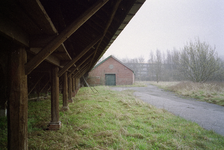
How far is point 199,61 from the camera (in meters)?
16.0

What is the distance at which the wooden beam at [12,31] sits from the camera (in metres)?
1.34

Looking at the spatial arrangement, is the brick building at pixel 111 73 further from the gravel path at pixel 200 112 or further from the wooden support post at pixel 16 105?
the wooden support post at pixel 16 105

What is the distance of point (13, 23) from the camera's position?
154cm

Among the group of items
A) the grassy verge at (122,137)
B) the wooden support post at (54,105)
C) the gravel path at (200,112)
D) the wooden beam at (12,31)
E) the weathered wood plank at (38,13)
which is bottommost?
the gravel path at (200,112)

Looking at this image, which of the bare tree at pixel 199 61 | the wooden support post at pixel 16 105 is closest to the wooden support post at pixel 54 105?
the wooden support post at pixel 16 105

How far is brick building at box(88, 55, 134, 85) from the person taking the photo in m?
24.0

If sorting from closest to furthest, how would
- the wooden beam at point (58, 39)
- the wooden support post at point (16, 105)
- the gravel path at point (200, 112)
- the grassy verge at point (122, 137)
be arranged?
the wooden support post at point (16, 105), the wooden beam at point (58, 39), the grassy verge at point (122, 137), the gravel path at point (200, 112)

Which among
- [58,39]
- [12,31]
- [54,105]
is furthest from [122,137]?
[12,31]

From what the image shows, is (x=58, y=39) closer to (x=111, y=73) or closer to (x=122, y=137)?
(x=122, y=137)

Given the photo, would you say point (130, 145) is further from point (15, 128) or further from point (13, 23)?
point (13, 23)

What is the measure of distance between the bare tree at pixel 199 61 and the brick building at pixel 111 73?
10287mm

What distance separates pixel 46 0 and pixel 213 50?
715 inches

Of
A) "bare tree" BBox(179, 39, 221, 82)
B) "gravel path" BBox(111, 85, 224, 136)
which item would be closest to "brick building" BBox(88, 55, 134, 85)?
"bare tree" BBox(179, 39, 221, 82)

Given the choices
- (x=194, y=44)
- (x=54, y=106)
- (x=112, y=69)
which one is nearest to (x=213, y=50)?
(x=194, y=44)
